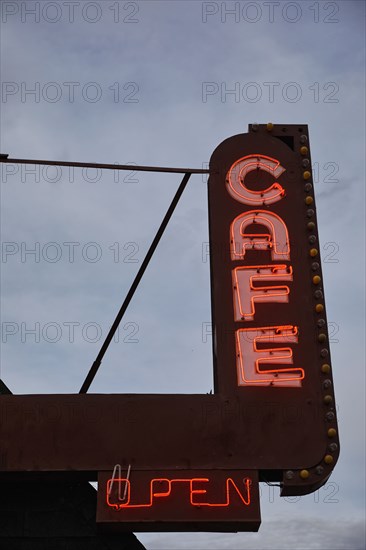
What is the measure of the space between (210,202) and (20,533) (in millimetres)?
5360

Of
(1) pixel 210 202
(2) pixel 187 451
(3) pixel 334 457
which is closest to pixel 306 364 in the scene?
(3) pixel 334 457

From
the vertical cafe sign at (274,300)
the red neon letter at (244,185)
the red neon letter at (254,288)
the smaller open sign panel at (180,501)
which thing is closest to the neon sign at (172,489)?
the smaller open sign panel at (180,501)

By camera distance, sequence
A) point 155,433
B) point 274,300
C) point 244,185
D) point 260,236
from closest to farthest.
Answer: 1. point 155,433
2. point 274,300
3. point 260,236
4. point 244,185

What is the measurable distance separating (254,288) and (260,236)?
2.89 feet

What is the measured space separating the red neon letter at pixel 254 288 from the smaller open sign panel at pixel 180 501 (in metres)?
2.28

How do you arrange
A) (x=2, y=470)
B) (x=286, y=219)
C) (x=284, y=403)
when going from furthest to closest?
1. (x=286, y=219)
2. (x=284, y=403)
3. (x=2, y=470)

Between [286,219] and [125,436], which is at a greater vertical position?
[286,219]

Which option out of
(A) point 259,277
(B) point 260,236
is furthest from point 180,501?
(B) point 260,236

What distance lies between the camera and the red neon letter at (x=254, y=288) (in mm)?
10633

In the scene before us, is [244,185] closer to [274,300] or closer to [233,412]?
[274,300]

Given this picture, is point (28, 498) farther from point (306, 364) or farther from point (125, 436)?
point (306, 364)

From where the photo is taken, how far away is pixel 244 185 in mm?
11602

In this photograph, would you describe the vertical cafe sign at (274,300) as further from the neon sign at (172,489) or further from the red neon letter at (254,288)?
the neon sign at (172,489)

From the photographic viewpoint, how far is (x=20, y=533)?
9.53 meters
